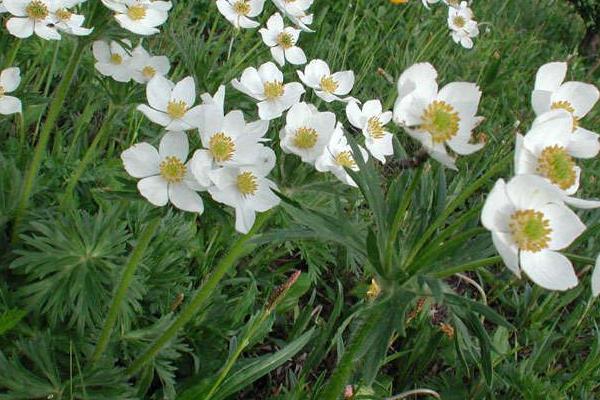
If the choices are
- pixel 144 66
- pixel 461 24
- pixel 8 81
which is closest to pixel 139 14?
pixel 144 66

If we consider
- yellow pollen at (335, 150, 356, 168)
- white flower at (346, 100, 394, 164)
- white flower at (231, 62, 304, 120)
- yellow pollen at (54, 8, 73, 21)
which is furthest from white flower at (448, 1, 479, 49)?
yellow pollen at (54, 8, 73, 21)

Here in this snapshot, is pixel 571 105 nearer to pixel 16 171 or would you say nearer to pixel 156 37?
pixel 16 171

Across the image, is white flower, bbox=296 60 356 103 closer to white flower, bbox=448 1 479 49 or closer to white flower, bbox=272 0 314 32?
white flower, bbox=272 0 314 32

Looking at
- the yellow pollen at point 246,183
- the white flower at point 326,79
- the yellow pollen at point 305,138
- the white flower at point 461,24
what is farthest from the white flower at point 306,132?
the white flower at point 461,24

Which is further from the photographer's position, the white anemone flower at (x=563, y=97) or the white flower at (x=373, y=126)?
the white flower at (x=373, y=126)

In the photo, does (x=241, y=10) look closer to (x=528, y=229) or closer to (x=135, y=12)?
(x=135, y=12)

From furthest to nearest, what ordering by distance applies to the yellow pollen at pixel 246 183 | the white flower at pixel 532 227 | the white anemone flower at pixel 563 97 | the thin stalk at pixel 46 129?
the thin stalk at pixel 46 129 → the yellow pollen at pixel 246 183 → the white anemone flower at pixel 563 97 → the white flower at pixel 532 227

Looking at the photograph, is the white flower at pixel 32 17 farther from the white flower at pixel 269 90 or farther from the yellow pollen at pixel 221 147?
the yellow pollen at pixel 221 147
